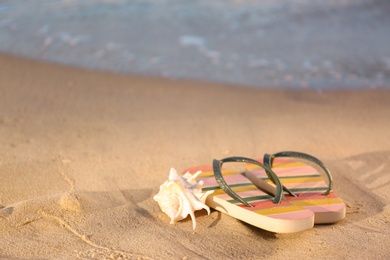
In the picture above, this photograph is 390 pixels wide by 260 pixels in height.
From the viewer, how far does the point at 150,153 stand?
12.8 ft

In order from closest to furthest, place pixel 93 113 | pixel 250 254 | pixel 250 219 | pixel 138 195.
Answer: pixel 250 254, pixel 250 219, pixel 138 195, pixel 93 113

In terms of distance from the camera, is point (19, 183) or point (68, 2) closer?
point (19, 183)

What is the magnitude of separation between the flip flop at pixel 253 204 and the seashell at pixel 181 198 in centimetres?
9

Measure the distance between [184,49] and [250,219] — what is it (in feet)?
12.4

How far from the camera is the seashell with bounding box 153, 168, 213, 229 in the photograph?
2959mm

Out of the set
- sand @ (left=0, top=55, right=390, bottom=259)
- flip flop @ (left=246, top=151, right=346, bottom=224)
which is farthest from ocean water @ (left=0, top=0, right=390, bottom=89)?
flip flop @ (left=246, top=151, right=346, bottom=224)

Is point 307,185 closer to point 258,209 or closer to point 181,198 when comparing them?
point 258,209

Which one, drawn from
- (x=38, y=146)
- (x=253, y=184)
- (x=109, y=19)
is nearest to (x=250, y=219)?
(x=253, y=184)

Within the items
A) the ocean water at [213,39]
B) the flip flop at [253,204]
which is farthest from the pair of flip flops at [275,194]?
the ocean water at [213,39]

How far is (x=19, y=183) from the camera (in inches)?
130

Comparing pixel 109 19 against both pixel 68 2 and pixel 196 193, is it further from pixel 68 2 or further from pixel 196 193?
pixel 196 193

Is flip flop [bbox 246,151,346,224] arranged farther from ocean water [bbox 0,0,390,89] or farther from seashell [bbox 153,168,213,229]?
ocean water [bbox 0,0,390,89]

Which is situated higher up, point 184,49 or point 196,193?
point 196,193

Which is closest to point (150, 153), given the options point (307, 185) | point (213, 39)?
point (307, 185)
